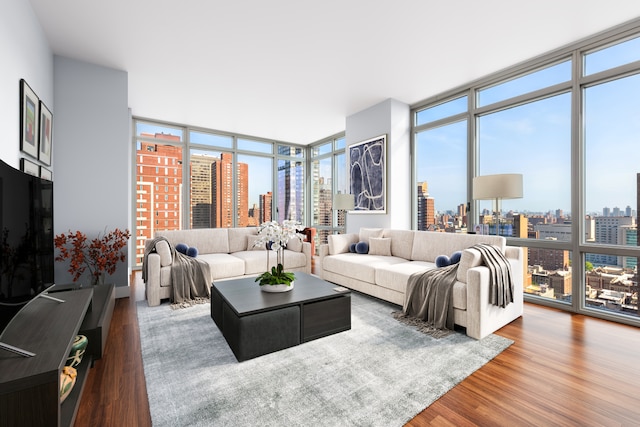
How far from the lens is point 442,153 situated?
469 cm

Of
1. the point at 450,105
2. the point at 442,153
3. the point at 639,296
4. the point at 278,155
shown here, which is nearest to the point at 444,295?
the point at 639,296

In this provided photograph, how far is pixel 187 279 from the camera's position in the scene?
137 inches

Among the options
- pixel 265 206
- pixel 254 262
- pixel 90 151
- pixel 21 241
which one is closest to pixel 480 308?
pixel 254 262

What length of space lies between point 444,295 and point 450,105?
3241 mm

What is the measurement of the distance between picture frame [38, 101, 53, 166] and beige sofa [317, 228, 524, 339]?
11.2ft

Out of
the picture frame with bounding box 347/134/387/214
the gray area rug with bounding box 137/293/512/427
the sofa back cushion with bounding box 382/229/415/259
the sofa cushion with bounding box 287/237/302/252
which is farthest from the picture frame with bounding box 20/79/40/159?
the picture frame with bounding box 347/134/387/214

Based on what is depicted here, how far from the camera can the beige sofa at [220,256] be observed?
337cm

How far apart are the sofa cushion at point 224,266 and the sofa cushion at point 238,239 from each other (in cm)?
58

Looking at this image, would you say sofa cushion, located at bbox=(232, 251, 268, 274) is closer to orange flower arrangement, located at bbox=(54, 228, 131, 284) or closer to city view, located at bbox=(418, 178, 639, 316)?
orange flower arrangement, located at bbox=(54, 228, 131, 284)

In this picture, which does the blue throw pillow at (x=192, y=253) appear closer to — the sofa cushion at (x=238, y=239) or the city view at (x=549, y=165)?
the sofa cushion at (x=238, y=239)

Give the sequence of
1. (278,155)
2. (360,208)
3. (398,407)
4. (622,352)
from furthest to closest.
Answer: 1. (278,155)
2. (360,208)
3. (622,352)
4. (398,407)

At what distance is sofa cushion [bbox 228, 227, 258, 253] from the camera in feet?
15.8

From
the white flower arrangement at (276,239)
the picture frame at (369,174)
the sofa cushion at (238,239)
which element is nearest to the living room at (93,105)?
the picture frame at (369,174)

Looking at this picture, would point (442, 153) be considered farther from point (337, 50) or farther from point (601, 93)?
point (337, 50)
